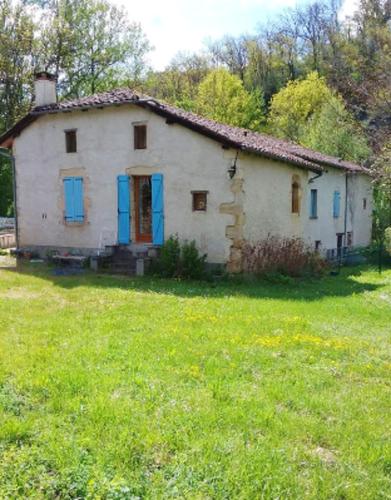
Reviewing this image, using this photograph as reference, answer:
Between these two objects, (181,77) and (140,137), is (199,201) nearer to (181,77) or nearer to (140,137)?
(140,137)

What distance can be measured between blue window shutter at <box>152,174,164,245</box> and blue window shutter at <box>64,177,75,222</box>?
2867 millimetres

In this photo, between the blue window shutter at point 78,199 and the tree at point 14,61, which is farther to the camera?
the tree at point 14,61

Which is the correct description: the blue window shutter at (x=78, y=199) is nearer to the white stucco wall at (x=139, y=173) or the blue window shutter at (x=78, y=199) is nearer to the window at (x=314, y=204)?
the white stucco wall at (x=139, y=173)

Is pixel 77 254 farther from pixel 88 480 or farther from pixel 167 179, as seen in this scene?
pixel 88 480

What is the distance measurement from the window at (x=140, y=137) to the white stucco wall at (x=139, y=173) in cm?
14

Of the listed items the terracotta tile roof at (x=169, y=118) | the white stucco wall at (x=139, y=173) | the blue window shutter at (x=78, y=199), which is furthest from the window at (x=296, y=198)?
the blue window shutter at (x=78, y=199)

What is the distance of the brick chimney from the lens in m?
15.1

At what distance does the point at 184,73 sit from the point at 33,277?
33.6 metres

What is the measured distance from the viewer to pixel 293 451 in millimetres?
3406

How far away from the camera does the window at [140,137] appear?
1315 cm

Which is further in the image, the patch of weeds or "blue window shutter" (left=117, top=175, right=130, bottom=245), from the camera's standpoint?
"blue window shutter" (left=117, top=175, right=130, bottom=245)

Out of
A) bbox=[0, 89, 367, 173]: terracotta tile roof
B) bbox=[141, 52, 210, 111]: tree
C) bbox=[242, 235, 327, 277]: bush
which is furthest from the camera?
bbox=[141, 52, 210, 111]: tree

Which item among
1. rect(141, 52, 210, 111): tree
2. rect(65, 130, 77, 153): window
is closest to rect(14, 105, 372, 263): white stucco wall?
rect(65, 130, 77, 153): window

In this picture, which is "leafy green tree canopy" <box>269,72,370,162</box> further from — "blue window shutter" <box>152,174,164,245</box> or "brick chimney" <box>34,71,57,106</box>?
"brick chimney" <box>34,71,57,106</box>
